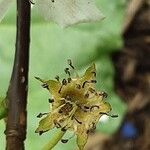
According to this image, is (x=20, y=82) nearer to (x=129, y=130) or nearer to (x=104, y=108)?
(x=104, y=108)

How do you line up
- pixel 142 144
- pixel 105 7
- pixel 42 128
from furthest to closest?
pixel 142 144 → pixel 105 7 → pixel 42 128

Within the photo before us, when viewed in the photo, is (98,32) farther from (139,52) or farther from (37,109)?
(139,52)

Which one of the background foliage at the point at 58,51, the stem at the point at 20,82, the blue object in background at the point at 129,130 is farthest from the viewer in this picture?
the blue object in background at the point at 129,130

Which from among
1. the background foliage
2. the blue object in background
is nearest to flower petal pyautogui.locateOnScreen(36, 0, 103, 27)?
the background foliage

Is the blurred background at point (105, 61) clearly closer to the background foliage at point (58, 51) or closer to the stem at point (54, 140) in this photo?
the background foliage at point (58, 51)

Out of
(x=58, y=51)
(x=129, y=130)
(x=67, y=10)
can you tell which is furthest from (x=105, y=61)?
(x=67, y=10)

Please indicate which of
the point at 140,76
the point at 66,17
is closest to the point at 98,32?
the point at 140,76

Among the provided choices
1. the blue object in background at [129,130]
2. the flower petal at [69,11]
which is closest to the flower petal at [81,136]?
the flower petal at [69,11]
